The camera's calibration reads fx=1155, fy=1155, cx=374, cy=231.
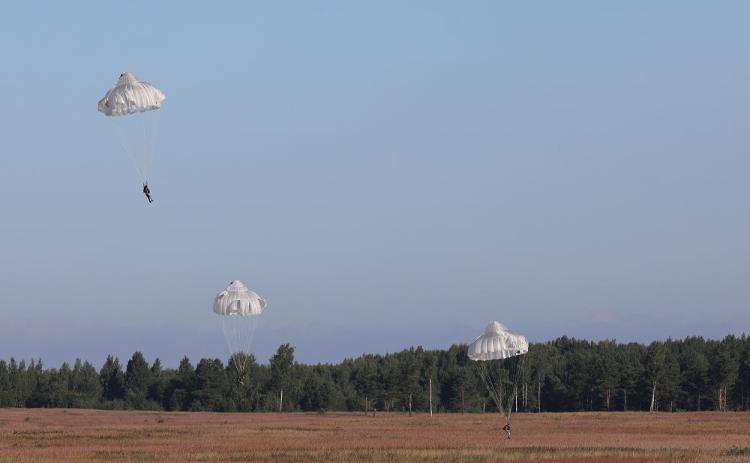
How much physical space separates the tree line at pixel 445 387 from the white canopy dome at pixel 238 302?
78.2m

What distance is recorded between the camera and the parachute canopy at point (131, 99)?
54.5m

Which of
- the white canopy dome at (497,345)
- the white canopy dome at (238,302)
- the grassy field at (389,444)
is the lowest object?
the grassy field at (389,444)

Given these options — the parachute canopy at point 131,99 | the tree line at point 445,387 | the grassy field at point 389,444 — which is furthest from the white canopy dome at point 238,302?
the tree line at point 445,387

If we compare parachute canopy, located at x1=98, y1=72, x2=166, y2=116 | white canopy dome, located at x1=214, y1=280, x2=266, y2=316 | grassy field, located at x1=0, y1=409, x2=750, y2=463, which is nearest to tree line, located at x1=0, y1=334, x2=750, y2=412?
grassy field, located at x1=0, y1=409, x2=750, y2=463

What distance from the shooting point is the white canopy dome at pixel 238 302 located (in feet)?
→ 236

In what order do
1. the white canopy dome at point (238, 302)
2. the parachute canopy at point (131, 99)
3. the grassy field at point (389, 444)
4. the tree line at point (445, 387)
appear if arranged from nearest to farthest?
the parachute canopy at point (131, 99), the grassy field at point (389, 444), the white canopy dome at point (238, 302), the tree line at point (445, 387)

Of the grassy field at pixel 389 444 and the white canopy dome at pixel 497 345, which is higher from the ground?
the white canopy dome at pixel 497 345

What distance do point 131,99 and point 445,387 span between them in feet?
405

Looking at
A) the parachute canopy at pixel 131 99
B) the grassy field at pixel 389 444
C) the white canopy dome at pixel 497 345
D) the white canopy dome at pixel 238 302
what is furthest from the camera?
the white canopy dome at pixel 238 302

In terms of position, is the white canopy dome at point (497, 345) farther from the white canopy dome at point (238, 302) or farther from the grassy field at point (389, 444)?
the white canopy dome at point (238, 302)

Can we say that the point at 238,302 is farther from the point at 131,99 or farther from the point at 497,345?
the point at 131,99

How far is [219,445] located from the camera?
66500 mm

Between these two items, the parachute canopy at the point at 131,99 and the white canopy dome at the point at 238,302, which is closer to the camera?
the parachute canopy at the point at 131,99

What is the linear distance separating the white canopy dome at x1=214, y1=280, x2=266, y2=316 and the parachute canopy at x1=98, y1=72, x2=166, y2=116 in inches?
777
